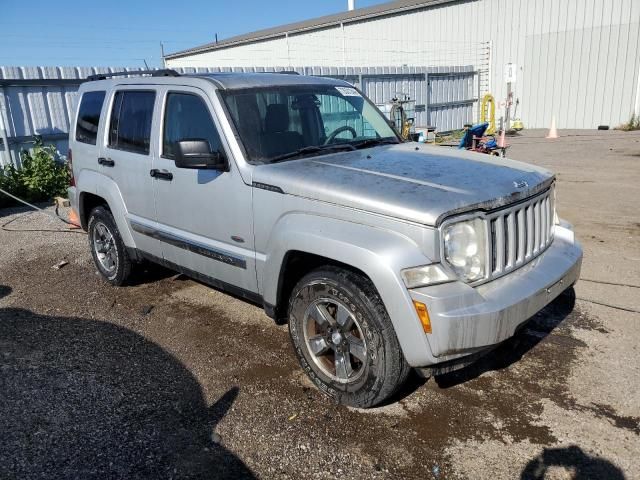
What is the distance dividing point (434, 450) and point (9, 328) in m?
3.73

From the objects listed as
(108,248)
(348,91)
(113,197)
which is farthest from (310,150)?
(108,248)

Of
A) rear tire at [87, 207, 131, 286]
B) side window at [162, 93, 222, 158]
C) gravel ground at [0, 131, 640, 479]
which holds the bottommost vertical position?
gravel ground at [0, 131, 640, 479]

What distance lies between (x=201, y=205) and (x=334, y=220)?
1328mm

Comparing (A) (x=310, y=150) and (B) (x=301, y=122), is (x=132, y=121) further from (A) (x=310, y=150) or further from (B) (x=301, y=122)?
(A) (x=310, y=150)

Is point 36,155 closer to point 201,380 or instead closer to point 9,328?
point 9,328

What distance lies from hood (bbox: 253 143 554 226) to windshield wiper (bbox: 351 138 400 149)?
225mm

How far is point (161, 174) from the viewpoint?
14.1 ft

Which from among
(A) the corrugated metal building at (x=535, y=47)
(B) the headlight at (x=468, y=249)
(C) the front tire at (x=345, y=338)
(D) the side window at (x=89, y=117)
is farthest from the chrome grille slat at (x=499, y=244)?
(A) the corrugated metal building at (x=535, y=47)

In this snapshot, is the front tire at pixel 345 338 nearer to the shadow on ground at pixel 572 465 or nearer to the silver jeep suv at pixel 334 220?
the silver jeep suv at pixel 334 220

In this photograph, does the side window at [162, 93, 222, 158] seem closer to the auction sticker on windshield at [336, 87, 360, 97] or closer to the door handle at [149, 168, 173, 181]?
the door handle at [149, 168, 173, 181]

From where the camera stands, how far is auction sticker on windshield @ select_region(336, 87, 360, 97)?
4723 millimetres

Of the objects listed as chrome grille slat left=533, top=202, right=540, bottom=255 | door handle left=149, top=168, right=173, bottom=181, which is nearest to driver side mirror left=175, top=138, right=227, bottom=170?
door handle left=149, top=168, right=173, bottom=181

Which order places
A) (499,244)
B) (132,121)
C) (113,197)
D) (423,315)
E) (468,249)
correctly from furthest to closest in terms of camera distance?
(113,197) < (132,121) < (499,244) < (468,249) < (423,315)

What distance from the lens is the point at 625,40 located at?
1920 cm
